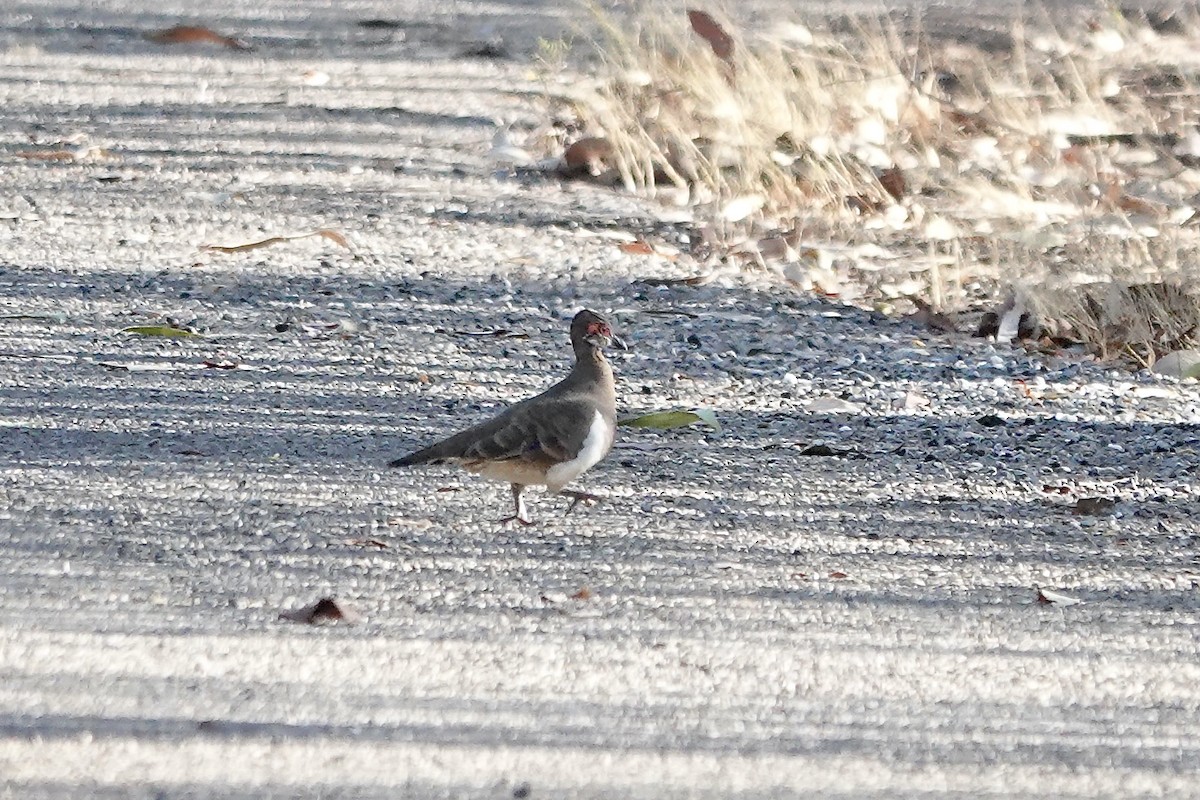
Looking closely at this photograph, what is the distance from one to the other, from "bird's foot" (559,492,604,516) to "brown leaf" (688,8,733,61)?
20.4 feet

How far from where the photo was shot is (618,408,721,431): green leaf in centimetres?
696

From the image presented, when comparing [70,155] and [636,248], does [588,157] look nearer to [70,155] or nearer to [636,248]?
[636,248]

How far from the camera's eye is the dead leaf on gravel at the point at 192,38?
15602mm

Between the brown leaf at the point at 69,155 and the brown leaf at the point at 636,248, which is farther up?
the brown leaf at the point at 69,155

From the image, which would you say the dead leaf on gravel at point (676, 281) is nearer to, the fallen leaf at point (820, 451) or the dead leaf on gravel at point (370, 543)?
the fallen leaf at point (820, 451)

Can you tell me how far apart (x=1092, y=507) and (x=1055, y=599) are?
104 cm

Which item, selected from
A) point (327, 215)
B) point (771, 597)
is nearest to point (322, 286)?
point (327, 215)

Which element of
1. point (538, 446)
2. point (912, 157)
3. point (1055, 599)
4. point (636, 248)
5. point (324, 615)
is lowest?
point (1055, 599)

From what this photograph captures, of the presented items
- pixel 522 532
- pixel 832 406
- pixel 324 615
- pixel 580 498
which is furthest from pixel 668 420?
pixel 324 615

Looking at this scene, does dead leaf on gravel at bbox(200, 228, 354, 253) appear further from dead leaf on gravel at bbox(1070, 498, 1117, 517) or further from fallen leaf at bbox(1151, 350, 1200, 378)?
dead leaf on gravel at bbox(1070, 498, 1117, 517)

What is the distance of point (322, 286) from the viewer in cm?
860

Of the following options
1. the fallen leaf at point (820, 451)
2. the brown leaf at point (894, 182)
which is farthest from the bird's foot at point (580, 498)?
the brown leaf at point (894, 182)

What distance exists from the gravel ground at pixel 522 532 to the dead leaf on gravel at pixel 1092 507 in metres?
0.04

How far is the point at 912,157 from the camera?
36.8 ft
